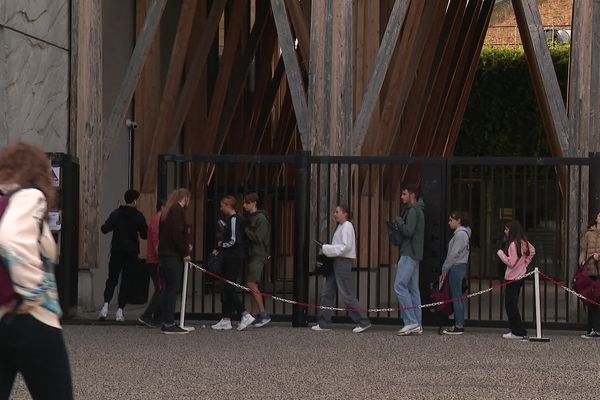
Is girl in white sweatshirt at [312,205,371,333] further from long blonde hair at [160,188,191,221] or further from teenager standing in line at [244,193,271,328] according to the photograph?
long blonde hair at [160,188,191,221]

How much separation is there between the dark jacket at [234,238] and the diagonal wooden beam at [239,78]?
8.32 meters

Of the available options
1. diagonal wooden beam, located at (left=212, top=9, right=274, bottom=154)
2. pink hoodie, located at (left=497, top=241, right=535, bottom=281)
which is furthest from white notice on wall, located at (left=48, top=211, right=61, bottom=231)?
diagonal wooden beam, located at (left=212, top=9, right=274, bottom=154)

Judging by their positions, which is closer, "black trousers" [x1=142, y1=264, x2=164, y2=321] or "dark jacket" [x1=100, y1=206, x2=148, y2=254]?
"black trousers" [x1=142, y1=264, x2=164, y2=321]

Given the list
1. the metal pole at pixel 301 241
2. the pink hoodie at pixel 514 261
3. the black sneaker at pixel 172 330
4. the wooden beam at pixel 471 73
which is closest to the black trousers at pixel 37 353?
the black sneaker at pixel 172 330

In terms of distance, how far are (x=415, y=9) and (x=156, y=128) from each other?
5566 millimetres

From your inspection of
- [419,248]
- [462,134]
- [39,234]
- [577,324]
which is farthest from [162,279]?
[462,134]

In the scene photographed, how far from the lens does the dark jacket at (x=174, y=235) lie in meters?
14.7

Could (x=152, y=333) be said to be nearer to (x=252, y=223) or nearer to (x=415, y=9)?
(x=252, y=223)

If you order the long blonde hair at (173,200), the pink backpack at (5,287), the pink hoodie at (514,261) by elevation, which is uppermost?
the long blonde hair at (173,200)

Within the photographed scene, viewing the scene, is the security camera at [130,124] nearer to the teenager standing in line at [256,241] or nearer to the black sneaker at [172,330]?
the teenager standing in line at [256,241]

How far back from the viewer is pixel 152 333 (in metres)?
14.7

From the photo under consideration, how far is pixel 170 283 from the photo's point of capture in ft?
48.7

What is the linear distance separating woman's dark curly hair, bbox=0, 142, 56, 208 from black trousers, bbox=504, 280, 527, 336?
9765 millimetres

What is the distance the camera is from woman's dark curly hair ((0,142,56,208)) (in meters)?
5.74
